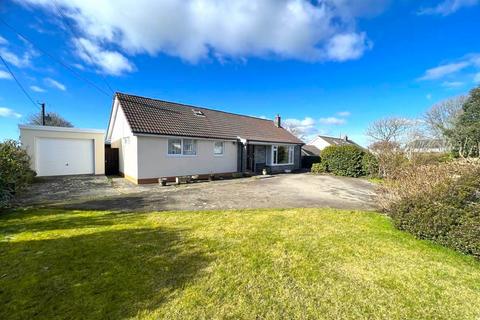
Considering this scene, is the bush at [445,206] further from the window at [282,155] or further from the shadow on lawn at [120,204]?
the window at [282,155]

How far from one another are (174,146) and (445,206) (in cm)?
1278

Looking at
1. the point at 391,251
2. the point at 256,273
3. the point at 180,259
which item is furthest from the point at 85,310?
the point at 391,251

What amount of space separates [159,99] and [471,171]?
56.2 feet

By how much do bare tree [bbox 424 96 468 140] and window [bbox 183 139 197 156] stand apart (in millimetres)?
32105

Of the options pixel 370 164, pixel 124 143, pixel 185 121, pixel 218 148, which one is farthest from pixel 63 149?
pixel 370 164

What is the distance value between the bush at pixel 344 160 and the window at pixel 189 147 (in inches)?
496

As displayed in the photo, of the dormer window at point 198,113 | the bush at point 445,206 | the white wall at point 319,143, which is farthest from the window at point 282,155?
the white wall at point 319,143

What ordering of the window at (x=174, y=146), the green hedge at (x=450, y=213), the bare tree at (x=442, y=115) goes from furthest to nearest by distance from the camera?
the bare tree at (x=442, y=115) → the window at (x=174, y=146) → the green hedge at (x=450, y=213)

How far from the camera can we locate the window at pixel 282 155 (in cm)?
2136

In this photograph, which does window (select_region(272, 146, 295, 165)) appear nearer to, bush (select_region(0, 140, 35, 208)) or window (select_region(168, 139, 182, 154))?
window (select_region(168, 139, 182, 154))

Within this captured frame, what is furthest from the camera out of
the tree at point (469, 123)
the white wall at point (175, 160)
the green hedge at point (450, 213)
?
the tree at point (469, 123)

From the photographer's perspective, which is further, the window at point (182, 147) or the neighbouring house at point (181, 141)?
the window at point (182, 147)

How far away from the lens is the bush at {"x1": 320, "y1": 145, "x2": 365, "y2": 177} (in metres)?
18.5

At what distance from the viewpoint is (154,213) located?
6.79 metres
